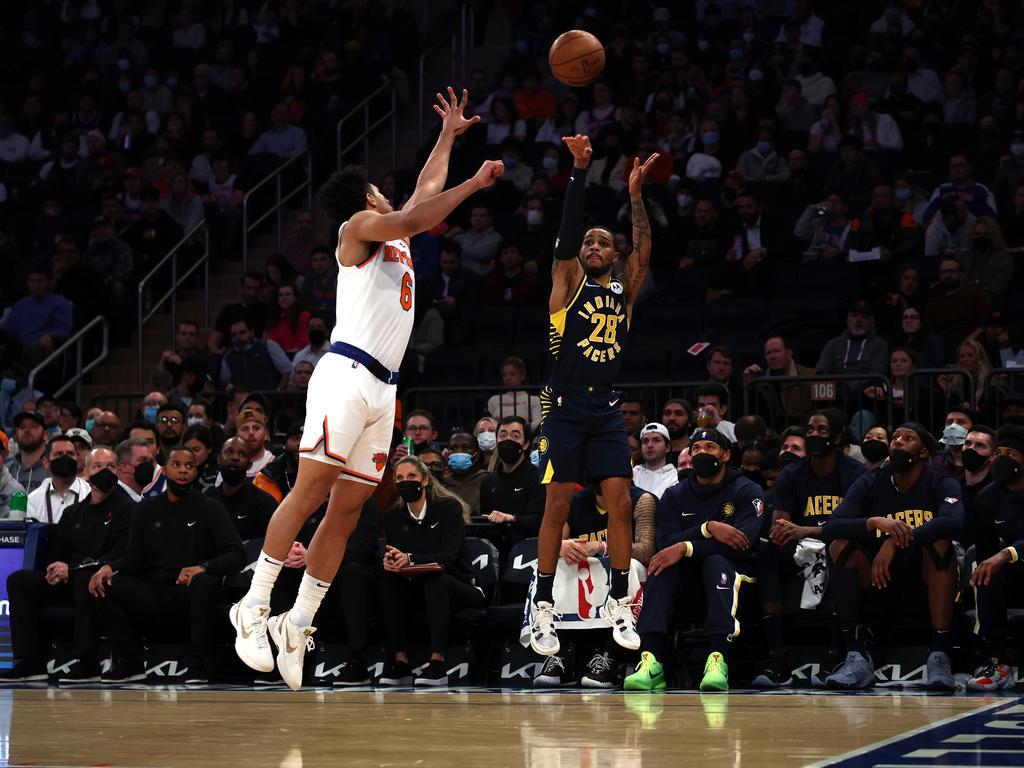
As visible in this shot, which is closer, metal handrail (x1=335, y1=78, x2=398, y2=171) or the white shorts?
the white shorts

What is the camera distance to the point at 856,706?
796 centimetres

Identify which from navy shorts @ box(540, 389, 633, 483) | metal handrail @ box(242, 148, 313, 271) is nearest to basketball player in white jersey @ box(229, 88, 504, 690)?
navy shorts @ box(540, 389, 633, 483)

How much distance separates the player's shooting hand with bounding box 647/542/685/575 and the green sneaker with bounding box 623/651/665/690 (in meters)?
0.54

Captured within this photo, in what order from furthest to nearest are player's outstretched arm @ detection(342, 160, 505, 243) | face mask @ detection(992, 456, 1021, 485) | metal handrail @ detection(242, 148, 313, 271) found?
metal handrail @ detection(242, 148, 313, 271), face mask @ detection(992, 456, 1021, 485), player's outstretched arm @ detection(342, 160, 505, 243)

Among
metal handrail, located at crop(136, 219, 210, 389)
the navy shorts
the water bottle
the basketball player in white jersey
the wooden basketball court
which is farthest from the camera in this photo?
metal handrail, located at crop(136, 219, 210, 389)

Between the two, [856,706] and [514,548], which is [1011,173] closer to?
[514,548]

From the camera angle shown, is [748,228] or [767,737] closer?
[767,737]

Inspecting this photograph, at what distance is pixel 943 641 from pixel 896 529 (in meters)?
0.70

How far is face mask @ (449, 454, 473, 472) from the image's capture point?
11.8 metres

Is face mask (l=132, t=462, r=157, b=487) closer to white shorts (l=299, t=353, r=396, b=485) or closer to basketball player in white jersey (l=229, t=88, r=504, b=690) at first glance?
basketball player in white jersey (l=229, t=88, r=504, b=690)

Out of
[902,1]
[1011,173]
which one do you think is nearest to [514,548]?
[1011,173]

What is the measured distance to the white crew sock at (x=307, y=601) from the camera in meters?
7.36

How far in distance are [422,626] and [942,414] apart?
14.2ft

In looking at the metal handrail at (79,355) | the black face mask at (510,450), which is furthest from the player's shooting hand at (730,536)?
the metal handrail at (79,355)
